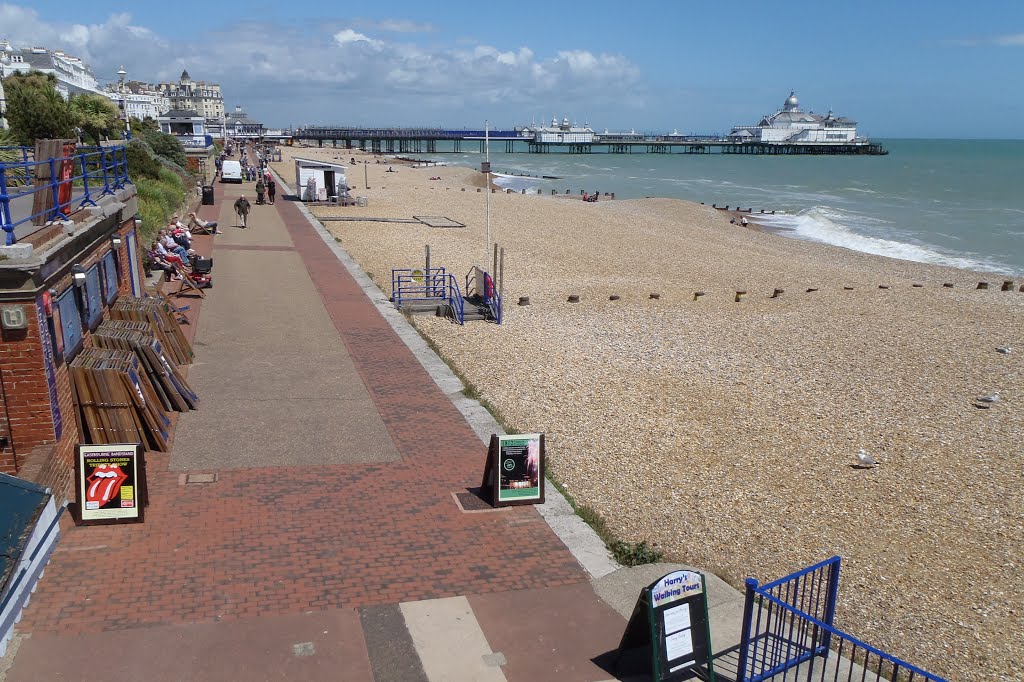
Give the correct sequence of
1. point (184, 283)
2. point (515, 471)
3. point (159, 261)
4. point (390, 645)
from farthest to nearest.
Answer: point (184, 283) < point (159, 261) < point (515, 471) < point (390, 645)

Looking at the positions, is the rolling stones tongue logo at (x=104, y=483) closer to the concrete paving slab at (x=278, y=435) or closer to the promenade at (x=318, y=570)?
the promenade at (x=318, y=570)

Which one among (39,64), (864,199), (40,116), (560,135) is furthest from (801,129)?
(40,116)

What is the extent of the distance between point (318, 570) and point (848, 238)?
41660 mm

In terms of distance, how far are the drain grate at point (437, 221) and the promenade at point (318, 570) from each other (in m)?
22.3

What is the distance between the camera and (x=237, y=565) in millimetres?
6883

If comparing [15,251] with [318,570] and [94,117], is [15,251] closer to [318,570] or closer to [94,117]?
[318,570]

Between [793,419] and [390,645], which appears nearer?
[390,645]

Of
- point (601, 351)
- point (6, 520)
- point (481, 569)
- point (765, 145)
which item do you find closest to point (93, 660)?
point (6, 520)

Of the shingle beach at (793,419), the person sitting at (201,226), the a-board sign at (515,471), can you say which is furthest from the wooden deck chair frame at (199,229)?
the a-board sign at (515,471)

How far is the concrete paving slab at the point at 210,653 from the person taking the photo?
548 centimetres

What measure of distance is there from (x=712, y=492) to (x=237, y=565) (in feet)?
17.5

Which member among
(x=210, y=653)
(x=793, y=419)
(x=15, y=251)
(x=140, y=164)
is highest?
(x=15, y=251)

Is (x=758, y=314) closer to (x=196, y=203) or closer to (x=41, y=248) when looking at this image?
(x=41, y=248)

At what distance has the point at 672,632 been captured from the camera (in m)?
5.61
